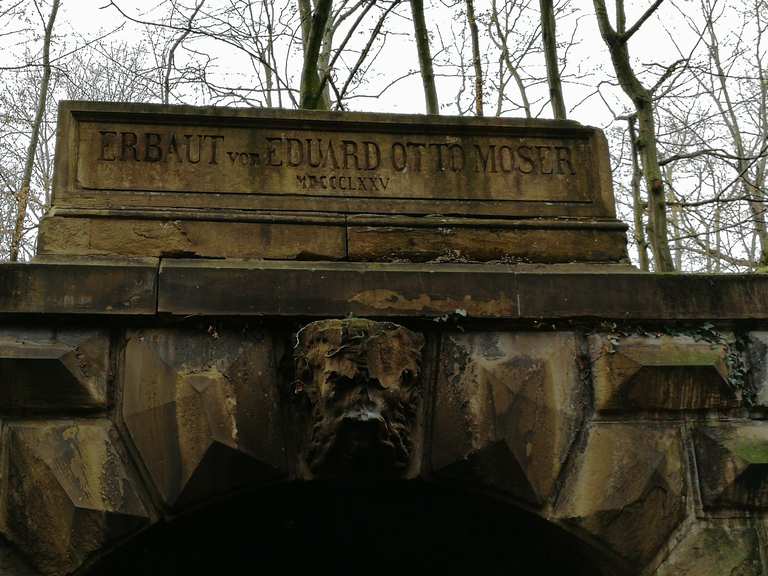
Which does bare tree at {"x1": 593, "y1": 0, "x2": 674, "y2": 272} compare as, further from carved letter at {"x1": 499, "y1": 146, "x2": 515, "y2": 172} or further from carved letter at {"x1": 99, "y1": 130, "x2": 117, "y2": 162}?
Result: carved letter at {"x1": 99, "y1": 130, "x2": 117, "y2": 162}

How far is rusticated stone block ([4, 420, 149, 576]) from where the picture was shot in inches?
144

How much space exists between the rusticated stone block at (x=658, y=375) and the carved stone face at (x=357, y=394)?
2.64ft

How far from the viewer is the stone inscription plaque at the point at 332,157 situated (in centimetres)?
425

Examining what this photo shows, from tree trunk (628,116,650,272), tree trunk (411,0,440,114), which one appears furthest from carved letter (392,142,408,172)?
tree trunk (628,116,650,272)

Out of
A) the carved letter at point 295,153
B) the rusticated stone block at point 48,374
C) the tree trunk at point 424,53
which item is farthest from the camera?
the tree trunk at point 424,53

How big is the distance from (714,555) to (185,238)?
2485 millimetres

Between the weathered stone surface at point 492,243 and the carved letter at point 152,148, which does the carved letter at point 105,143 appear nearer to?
the carved letter at point 152,148

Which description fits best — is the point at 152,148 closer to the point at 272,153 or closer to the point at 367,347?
the point at 272,153

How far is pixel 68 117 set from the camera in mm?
4289

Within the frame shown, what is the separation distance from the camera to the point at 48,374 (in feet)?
12.5

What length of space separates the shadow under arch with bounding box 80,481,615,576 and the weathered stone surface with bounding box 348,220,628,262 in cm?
97

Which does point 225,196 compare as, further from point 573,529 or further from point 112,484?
point 573,529

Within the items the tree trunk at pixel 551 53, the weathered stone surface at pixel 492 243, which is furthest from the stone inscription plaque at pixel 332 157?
the tree trunk at pixel 551 53

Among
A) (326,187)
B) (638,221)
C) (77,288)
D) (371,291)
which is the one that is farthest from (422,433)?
(638,221)
